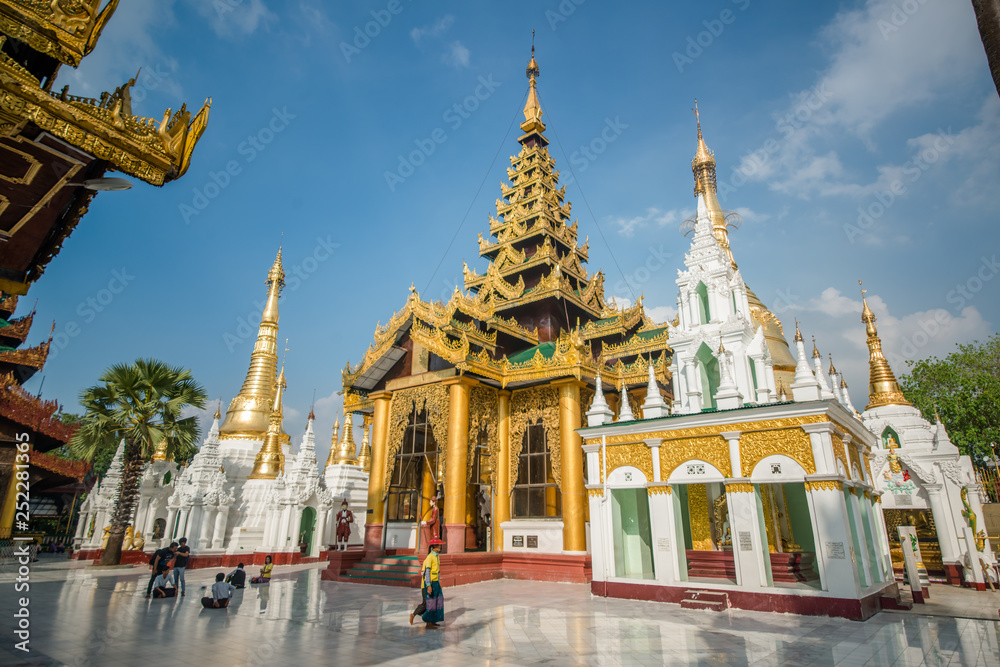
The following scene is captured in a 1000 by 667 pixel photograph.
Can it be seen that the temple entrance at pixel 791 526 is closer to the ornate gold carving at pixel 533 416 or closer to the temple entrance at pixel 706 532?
the temple entrance at pixel 706 532

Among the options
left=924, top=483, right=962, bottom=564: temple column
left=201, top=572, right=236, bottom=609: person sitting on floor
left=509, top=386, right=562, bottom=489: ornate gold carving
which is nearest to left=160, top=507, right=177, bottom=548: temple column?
left=201, top=572, right=236, bottom=609: person sitting on floor

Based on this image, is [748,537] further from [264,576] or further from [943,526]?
[264,576]

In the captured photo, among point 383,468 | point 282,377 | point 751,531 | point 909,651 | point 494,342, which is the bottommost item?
point 909,651

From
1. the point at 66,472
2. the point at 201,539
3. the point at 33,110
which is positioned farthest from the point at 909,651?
the point at 66,472

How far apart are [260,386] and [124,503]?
12.5 m

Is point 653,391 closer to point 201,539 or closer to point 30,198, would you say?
point 30,198

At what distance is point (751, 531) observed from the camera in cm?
1025

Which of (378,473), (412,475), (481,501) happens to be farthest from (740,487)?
(412,475)

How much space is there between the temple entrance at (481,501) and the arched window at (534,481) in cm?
100

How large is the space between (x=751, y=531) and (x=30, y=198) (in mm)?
11614

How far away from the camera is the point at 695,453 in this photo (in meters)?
11.3

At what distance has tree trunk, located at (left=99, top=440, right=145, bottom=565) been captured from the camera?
64.0 feet

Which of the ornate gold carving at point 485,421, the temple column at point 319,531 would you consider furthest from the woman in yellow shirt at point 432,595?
the temple column at point 319,531

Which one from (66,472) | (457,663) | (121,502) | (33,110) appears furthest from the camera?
(66,472)
